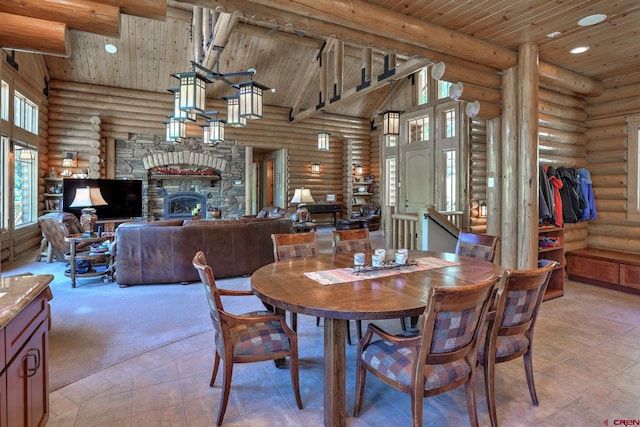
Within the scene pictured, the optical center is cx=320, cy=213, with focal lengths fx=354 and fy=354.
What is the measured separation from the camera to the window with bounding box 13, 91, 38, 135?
254 inches

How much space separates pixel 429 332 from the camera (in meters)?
1.64

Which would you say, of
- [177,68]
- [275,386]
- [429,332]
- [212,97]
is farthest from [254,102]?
[212,97]

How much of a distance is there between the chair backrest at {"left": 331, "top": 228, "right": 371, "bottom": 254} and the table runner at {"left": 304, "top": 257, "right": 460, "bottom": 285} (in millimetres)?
793

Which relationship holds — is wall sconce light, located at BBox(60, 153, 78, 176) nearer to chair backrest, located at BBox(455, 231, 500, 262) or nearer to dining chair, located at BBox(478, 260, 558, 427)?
chair backrest, located at BBox(455, 231, 500, 262)

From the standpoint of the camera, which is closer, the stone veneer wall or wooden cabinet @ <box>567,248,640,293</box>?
wooden cabinet @ <box>567,248,640,293</box>

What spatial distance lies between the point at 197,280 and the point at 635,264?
572cm

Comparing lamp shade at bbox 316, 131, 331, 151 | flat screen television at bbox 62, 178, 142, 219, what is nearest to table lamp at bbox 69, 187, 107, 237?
flat screen television at bbox 62, 178, 142, 219

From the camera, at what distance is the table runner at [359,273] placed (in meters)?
2.27

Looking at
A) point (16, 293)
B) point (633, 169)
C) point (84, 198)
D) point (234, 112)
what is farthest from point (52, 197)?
point (633, 169)

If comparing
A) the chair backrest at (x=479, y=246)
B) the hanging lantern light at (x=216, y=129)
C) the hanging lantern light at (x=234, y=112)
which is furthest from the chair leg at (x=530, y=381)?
the hanging lantern light at (x=216, y=129)

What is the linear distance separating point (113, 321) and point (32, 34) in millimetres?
2555

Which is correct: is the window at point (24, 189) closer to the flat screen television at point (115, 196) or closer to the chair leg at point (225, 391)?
the flat screen television at point (115, 196)

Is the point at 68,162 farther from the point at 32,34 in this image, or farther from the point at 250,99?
the point at 32,34

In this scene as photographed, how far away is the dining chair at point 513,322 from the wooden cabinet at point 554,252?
2681 millimetres
